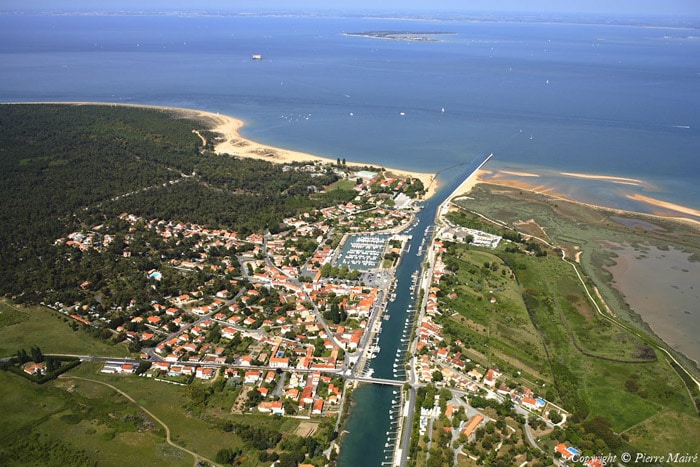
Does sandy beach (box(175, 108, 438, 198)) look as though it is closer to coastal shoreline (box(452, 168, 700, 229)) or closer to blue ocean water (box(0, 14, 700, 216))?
blue ocean water (box(0, 14, 700, 216))

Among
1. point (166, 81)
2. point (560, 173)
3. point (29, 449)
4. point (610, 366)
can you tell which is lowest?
point (29, 449)

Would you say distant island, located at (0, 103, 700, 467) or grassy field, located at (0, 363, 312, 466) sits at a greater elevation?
distant island, located at (0, 103, 700, 467)

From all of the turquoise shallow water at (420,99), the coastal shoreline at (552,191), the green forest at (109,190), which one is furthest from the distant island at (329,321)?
the turquoise shallow water at (420,99)

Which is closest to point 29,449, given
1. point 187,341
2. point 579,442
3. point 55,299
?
point 187,341

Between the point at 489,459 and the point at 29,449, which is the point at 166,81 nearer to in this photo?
the point at 29,449

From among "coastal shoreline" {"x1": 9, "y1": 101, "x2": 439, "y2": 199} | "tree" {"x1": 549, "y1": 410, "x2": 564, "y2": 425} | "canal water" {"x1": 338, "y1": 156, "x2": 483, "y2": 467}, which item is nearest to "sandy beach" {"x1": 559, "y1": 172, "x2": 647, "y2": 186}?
"coastal shoreline" {"x1": 9, "y1": 101, "x2": 439, "y2": 199}
